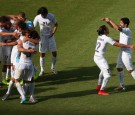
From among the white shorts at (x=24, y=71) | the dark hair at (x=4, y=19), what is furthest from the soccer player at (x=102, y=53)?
the dark hair at (x=4, y=19)

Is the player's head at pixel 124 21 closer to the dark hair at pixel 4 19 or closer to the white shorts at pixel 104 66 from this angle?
the white shorts at pixel 104 66

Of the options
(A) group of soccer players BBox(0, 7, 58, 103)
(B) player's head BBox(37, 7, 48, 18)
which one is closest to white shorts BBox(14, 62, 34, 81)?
(A) group of soccer players BBox(0, 7, 58, 103)

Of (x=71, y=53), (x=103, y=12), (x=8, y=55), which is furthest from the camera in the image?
(x=103, y=12)

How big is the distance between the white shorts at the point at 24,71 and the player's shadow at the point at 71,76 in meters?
1.80

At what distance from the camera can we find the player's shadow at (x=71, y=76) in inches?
548

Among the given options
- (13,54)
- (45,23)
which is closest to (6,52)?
(13,54)

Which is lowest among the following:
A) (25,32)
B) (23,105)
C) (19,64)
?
(23,105)

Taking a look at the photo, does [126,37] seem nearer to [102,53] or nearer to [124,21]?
[124,21]

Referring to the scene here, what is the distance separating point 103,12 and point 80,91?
30.2ft

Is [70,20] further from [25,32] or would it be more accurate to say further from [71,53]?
[25,32]

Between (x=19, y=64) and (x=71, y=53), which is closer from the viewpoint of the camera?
(x=19, y=64)

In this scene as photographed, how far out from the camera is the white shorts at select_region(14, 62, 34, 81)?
460 inches

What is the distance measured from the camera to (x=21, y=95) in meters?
11.8

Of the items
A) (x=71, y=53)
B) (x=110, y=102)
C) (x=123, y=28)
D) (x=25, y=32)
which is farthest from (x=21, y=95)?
(x=71, y=53)
